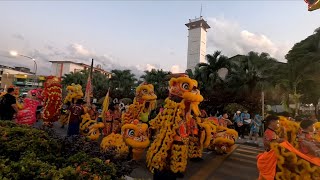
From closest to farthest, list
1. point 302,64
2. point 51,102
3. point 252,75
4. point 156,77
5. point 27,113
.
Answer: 1. point 27,113
2. point 51,102
3. point 302,64
4. point 252,75
5. point 156,77

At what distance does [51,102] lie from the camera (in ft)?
36.2

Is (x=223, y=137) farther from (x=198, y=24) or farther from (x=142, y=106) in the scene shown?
(x=198, y=24)

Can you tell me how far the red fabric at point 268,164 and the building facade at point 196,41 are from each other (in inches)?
2477

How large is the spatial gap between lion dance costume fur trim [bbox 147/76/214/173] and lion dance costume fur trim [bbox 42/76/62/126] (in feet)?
19.9

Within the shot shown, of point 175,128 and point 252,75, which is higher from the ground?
point 252,75

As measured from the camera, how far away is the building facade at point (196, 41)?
67.9 m

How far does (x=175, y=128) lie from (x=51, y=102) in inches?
265

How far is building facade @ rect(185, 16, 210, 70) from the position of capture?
67938 millimetres

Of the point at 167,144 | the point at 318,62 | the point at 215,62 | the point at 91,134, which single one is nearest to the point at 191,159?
the point at 167,144

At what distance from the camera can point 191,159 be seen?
824 cm

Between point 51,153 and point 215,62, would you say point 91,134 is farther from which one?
point 215,62

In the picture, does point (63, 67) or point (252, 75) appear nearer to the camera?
point (252, 75)

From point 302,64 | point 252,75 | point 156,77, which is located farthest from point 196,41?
point 302,64

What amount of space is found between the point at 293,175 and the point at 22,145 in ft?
11.7
